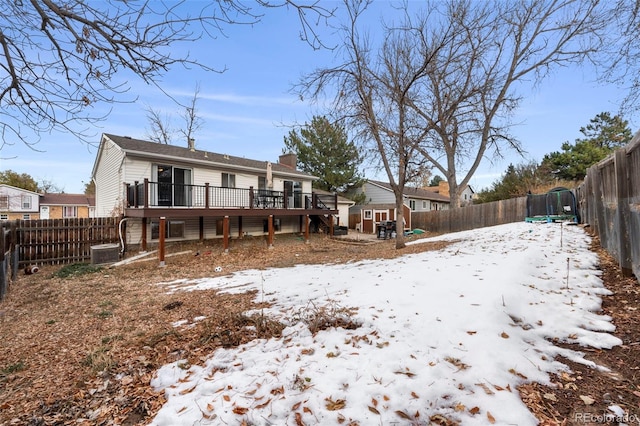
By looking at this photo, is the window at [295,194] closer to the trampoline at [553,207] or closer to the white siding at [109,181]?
the white siding at [109,181]

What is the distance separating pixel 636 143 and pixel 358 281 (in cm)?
449

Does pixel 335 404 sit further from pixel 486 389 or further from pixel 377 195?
pixel 377 195

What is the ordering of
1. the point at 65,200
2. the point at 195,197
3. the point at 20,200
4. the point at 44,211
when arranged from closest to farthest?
the point at 195,197 < the point at 20,200 < the point at 44,211 < the point at 65,200

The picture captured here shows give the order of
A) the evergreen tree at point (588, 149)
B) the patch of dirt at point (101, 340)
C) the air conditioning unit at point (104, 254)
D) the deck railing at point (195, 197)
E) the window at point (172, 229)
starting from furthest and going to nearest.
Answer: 1. the evergreen tree at point (588, 149)
2. the window at point (172, 229)
3. the deck railing at point (195, 197)
4. the air conditioning unit at point (104, 254)
5. the patch of dirt at point (101, 340)

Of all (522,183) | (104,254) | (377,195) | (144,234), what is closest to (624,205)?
(104,254)

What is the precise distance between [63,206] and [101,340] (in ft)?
146

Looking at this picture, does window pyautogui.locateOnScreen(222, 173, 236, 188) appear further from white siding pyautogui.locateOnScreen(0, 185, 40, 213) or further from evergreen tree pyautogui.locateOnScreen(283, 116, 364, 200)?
white siding pyautogui.locateOnScreen(0, 185, 40, 213)

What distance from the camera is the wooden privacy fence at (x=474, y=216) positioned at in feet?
53.7

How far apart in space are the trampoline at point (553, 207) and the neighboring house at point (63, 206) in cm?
4351

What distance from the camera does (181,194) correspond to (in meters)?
13.7

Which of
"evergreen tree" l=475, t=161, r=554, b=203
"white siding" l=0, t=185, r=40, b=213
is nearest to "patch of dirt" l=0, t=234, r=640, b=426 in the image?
"evergreen tree" l=475, t=161, r=554, b=203

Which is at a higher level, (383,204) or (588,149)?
(588,149)

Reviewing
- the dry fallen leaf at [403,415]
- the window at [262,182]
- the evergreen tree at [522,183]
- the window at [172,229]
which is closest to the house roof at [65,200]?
the window at [172,229]

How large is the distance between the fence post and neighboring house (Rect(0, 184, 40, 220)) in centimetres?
4811
